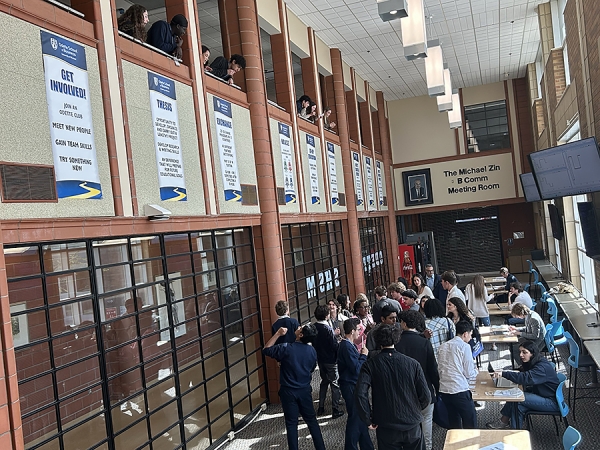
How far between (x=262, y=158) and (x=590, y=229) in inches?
189

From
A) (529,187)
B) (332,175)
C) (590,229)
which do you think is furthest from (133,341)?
(529,187)

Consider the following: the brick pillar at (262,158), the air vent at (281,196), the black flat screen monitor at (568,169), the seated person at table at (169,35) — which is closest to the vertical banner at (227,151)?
the brick pillar at (262,158)

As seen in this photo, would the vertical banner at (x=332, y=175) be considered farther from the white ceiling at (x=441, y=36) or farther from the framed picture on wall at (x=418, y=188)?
the framed picture on wall at (x=418, y=188)

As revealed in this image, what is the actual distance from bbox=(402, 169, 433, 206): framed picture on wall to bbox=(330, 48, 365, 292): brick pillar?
636 centimetres

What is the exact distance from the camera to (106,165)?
5.59 m

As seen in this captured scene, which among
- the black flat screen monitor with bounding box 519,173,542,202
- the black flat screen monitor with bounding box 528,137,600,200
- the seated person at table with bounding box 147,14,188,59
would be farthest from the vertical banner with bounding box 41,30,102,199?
the black flat screen monitor with bounding box 519,173,542,202

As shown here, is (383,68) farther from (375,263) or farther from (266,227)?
(266,227)

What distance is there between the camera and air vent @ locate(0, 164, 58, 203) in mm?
4438

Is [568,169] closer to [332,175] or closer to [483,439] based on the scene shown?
[483,439]

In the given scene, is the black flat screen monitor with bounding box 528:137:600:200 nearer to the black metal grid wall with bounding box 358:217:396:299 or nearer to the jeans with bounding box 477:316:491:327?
the jeans with bounding box 477:316:491:327

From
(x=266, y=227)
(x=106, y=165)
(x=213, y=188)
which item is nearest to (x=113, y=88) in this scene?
(x=106, y=165)

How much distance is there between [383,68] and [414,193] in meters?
5.33

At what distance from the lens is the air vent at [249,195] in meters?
8.60

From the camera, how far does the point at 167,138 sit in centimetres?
669
